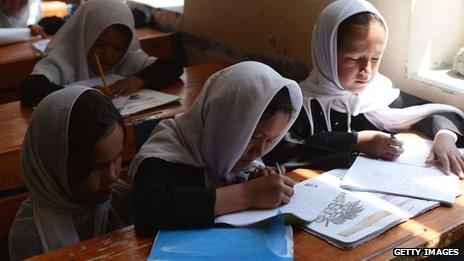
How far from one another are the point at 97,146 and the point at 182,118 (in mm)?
239

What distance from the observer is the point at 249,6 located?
8.29ft

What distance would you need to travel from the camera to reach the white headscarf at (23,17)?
3.82 metres

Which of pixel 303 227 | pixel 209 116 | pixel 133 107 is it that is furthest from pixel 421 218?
pixel 133 107

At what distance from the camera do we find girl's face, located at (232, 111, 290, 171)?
128cm

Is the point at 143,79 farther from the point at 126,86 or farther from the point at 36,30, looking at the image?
the point at 36,30

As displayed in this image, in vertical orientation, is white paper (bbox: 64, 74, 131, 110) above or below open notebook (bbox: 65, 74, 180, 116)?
above

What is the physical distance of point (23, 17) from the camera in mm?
3865

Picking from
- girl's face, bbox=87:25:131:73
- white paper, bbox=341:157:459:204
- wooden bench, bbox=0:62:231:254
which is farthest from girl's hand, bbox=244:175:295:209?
girl's face, bbox=87:25:131:73

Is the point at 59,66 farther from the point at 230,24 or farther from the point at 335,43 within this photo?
the point at 335,43

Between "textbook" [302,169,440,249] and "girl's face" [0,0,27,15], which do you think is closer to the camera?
"textbook" [302,169,440,249]

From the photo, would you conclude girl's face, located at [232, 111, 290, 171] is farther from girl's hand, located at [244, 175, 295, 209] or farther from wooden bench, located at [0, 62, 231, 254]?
wooden bench, located at [0, 62, 231, 254]

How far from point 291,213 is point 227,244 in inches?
7.0

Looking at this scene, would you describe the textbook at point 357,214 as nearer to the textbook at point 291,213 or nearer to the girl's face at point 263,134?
the textbook at point 291,213

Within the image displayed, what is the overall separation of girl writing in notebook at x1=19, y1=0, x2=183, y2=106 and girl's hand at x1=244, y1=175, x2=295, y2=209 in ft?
3.81
